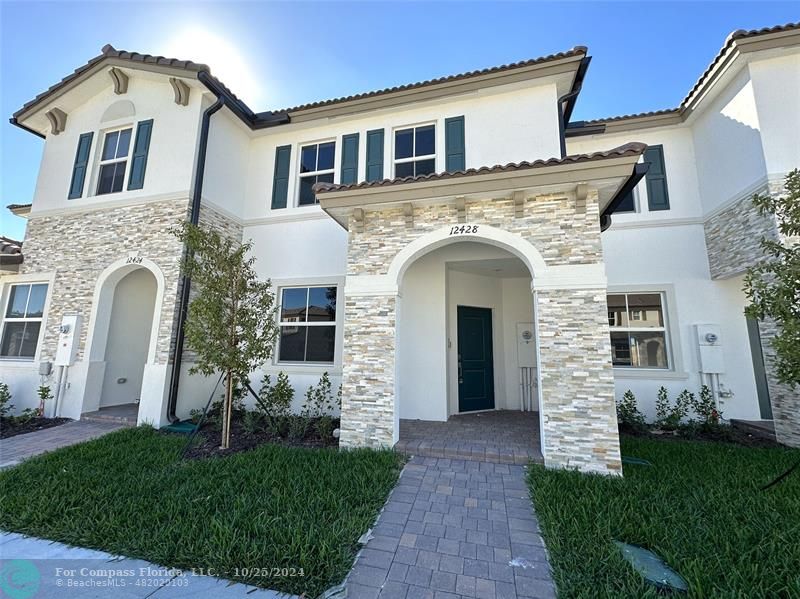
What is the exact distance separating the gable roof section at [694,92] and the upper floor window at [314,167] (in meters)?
6.35

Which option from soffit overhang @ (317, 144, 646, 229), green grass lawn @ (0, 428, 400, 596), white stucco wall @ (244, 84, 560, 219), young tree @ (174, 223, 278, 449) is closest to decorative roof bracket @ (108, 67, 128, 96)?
white stucco wall @ (244, 84, 560, 219)

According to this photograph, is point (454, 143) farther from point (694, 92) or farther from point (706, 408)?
point (706, 408)

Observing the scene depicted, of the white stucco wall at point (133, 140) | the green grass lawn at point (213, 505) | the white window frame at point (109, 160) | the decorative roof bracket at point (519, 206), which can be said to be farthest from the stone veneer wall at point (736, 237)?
the white window frame at point (109, 160)

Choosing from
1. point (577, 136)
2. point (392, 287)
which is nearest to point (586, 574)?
point (392, 287)

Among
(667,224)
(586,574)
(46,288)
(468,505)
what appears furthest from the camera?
(46,288)

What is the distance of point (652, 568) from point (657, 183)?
870cm

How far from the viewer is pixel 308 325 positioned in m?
8.51

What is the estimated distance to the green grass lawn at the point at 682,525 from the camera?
104 inches

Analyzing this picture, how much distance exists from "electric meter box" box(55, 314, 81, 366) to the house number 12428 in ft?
29.4

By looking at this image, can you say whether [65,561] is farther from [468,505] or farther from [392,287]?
[392,287]

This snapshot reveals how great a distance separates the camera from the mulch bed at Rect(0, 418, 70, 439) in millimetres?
6961

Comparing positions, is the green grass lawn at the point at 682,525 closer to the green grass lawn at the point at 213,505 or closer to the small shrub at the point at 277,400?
the green grass lawn at the point at 213,505

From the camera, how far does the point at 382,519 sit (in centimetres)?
372

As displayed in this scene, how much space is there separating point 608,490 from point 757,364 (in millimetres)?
6296
